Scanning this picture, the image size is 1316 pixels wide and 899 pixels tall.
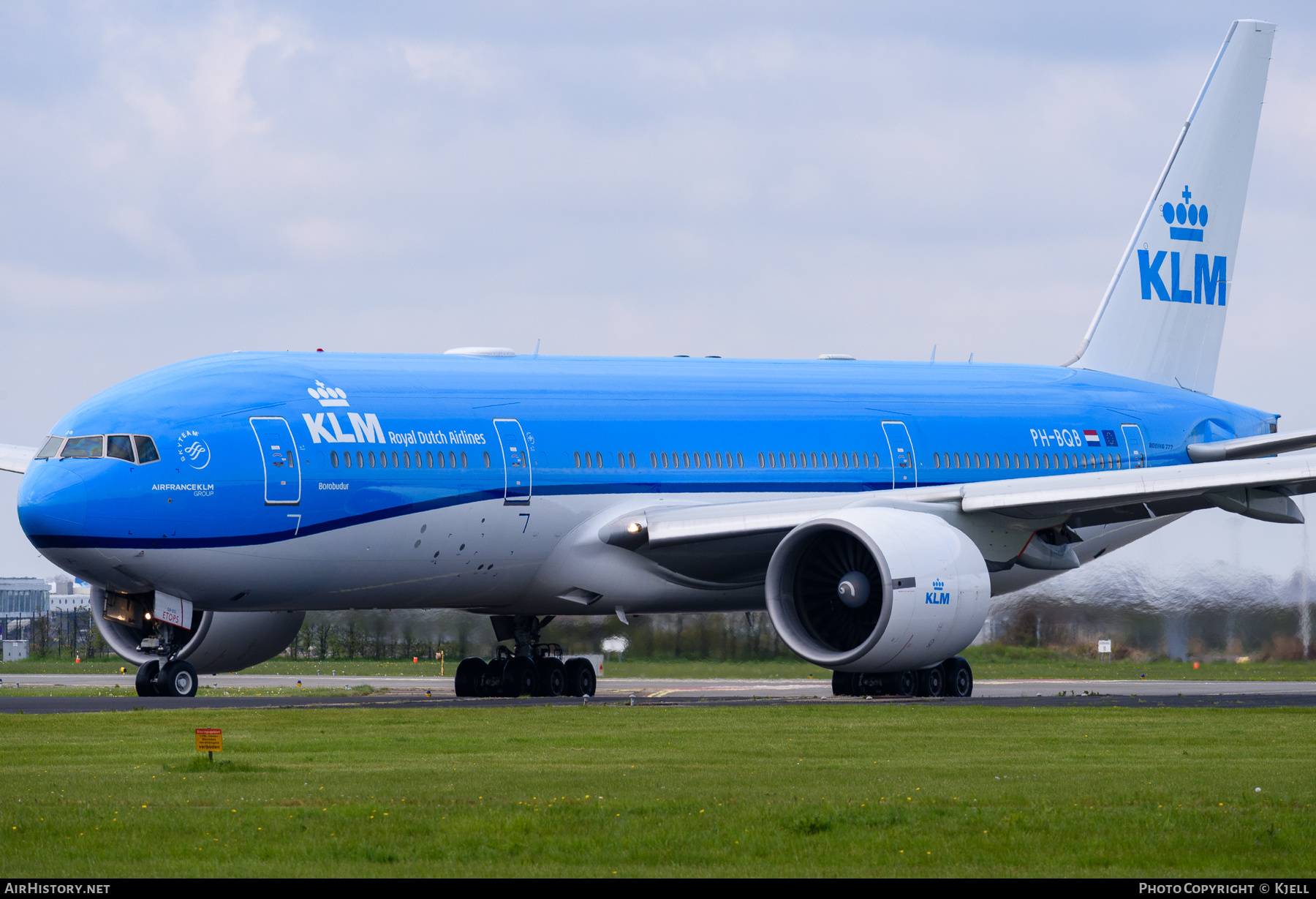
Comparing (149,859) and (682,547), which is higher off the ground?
(682,547)

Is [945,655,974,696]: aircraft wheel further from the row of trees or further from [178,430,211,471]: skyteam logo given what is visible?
the row of trees

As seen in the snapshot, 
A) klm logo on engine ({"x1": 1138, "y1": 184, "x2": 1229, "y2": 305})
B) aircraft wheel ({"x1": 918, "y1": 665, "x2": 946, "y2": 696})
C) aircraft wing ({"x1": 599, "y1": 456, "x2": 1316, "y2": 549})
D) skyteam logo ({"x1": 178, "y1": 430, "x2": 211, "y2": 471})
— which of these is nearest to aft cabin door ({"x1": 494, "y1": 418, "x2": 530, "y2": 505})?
aircraft wing ({"x1": 599, "y1": 456, "x2": 1316, "y2": 549})

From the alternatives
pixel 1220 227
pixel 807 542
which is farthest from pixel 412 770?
pixel 1220 227

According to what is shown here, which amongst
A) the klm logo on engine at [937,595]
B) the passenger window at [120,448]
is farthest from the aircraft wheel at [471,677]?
the klm logo on engine at [937,595]

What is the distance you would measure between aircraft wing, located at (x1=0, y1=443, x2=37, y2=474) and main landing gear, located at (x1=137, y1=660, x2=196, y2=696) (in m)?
5.78

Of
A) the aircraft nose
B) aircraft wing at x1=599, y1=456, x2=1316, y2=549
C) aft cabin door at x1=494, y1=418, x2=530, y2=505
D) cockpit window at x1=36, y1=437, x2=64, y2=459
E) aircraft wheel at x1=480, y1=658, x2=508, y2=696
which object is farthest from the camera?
aircraft wheel at x1=480, y1=658, x2=508, y2=696

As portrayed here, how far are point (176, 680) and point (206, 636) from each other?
2.39 metres

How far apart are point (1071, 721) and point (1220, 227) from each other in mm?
19032

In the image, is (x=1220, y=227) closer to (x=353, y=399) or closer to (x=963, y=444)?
(x=963, y=444)

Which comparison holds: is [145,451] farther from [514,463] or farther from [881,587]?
[881,587]

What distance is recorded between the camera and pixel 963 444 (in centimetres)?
3084

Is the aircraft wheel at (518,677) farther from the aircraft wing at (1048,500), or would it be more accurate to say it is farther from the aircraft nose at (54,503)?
the aircraft nose at (54,503)

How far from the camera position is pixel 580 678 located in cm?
2906

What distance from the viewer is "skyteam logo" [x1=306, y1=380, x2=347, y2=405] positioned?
80.0 feet
